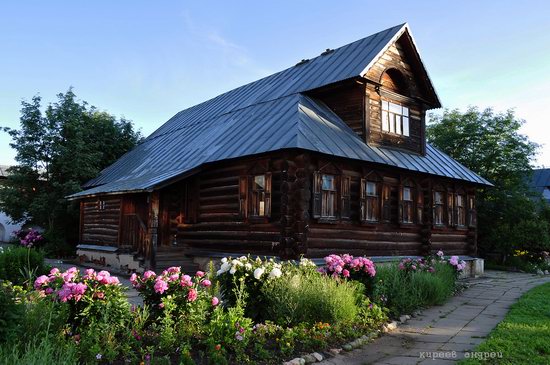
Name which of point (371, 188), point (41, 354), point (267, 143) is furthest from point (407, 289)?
point (41, 354)

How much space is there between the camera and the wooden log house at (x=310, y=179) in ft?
41.7

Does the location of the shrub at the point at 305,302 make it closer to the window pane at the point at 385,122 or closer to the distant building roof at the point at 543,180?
the window pane at the point at 385,122

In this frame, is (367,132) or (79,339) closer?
(79,339)

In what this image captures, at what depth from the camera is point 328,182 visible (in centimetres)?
1307

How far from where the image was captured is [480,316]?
30.8 feet

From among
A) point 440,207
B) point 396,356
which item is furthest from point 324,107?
point 396,356

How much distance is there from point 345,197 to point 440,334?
599 centimetres

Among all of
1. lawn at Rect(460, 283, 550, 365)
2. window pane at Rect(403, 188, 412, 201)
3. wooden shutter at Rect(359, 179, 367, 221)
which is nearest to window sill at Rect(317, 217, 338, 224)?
wooden shutter at Rect(359, 179, 367, 221)

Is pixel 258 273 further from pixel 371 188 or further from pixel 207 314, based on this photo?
pixel 371 188

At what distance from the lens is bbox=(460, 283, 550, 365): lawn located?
597 centimetres

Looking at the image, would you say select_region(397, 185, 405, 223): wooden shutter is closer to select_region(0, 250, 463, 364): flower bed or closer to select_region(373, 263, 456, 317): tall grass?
select_region(373, 263, 456, 317): tall grass

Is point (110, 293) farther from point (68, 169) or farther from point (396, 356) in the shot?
point (68, 169)

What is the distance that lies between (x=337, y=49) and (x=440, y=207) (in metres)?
7.43

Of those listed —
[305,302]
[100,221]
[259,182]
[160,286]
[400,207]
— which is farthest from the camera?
[100,221]
